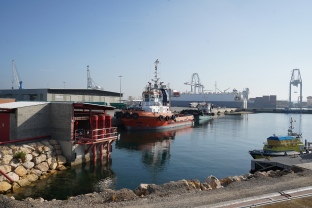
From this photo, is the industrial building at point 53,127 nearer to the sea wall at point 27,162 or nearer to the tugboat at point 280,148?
the sea wall at point 27,162

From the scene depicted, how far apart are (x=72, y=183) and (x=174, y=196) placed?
8758mm

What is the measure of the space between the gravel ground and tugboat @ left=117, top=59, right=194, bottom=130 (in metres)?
32.3

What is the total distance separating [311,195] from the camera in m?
10.8

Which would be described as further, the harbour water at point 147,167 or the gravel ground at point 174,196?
the harbour water at point 147,167

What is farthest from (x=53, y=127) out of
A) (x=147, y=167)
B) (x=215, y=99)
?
(x=215, y=99)

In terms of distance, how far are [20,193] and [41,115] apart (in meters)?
7.15

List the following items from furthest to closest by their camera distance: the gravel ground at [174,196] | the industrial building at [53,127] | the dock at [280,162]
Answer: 1. the industrial building at [53,127]
2. the dock at [280,162]
3. the gravel ground at [174,196]

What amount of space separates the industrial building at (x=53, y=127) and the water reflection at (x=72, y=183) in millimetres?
1342

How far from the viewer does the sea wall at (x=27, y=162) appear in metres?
15.8

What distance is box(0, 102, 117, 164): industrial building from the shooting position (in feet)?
64.2

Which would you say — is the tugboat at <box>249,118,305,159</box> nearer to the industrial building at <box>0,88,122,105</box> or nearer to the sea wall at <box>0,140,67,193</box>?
the sea wall at <box>0,140,67,193</box>

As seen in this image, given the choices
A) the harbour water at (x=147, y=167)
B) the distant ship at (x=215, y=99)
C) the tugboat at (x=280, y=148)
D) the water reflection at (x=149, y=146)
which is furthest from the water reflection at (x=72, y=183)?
the distant ship at (x=215, y=99)

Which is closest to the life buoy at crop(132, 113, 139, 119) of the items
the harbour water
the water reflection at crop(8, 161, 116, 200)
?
the harbour water

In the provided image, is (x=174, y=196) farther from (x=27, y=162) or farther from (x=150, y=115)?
(x=150, y=115)
